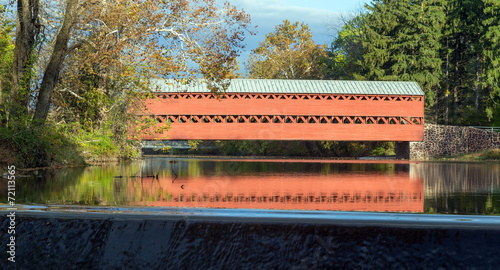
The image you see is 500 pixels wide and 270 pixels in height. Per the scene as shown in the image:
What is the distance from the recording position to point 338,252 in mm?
3568

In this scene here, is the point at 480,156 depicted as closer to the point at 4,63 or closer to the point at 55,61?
the point at 55,61

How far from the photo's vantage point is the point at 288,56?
1626 inches

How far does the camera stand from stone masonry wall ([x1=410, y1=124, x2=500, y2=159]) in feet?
96.3

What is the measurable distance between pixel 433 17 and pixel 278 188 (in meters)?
30.5

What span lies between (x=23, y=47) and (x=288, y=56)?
30.2 metres

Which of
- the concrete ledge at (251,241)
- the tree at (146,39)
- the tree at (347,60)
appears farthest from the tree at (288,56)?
the concrete ledge at (251,241)

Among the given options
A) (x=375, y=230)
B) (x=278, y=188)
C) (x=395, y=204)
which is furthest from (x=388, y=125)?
(x=375, y=230)

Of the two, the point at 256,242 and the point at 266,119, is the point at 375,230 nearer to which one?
the point at 256,242

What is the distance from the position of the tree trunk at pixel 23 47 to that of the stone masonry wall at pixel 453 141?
21020 mm

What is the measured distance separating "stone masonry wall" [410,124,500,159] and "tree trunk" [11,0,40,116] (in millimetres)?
21020

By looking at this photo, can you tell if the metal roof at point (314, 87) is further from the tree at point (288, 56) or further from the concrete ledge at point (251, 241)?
the concrete ledge at point (251, 241)

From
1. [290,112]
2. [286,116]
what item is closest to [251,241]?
[290,112]

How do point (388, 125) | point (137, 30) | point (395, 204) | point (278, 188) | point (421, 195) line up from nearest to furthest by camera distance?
point (395, 204)
point (421, 195)
point (278, 188)
point (137, 30)
point (388, 125)

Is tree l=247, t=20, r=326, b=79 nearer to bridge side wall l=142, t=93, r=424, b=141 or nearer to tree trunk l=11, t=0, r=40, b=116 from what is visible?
bridge side wall l=142, t=93, r=424, b=141
